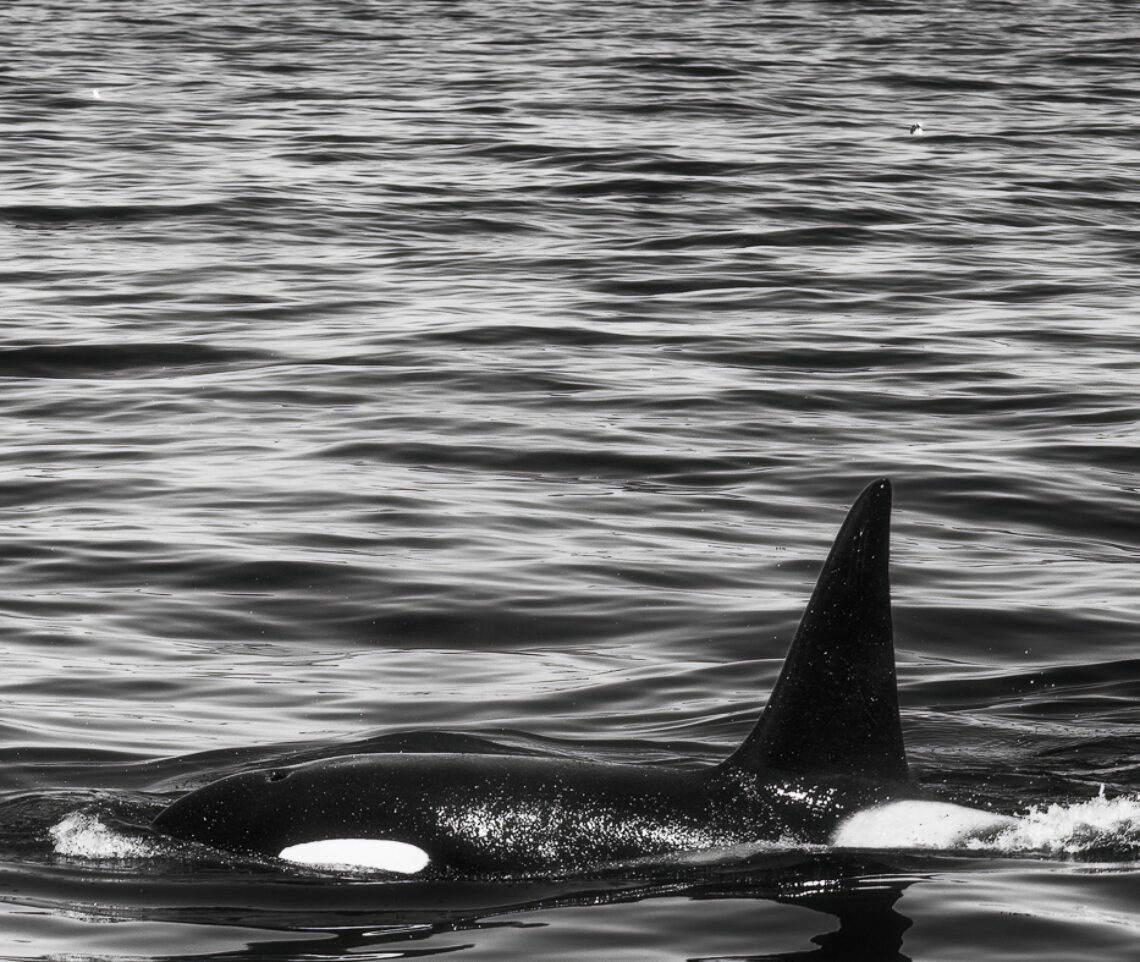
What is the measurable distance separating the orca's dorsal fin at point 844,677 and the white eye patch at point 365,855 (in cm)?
95

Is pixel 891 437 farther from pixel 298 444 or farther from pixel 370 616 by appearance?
pixel 370 616

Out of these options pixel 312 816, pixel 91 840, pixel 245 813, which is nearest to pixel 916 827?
pixel 312 816

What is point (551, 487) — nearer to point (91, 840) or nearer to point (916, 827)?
point (91, 840)

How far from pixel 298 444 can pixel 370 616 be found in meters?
3.42

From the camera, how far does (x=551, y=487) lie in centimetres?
1198

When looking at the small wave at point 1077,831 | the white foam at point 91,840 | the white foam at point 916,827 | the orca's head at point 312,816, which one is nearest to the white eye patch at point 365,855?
the orca's head at point 312,816

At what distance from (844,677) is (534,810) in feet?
3.13

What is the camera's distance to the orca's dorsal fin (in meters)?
6.00

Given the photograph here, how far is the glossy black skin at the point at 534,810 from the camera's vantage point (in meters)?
6.12

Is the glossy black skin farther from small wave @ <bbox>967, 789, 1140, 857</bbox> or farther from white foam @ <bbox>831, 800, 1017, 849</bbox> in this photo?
small wave @ <bbox>967, 789, 1140, 857</bbox>

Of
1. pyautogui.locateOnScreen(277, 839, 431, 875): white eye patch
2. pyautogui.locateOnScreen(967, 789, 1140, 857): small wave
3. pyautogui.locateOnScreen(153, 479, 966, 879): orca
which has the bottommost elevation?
pyautogui.locateOnScreen(967, 789, 1140, 857): small wave

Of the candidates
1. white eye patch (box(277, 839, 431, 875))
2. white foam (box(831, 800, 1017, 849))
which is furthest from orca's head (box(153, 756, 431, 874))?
white foam (box(831, 800, 1017, 849))

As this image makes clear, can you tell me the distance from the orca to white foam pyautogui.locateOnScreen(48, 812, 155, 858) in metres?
0.28

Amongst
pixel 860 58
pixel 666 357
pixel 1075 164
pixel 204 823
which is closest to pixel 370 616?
pixel 204 823
